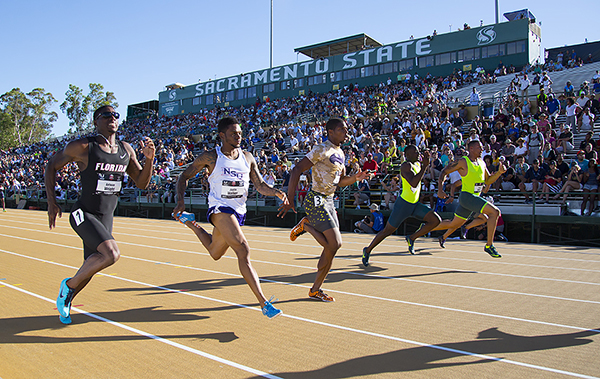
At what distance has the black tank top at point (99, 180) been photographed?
430 centimetres

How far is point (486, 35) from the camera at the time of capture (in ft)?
117

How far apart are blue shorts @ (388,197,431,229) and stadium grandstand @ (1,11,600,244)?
6.69 feet

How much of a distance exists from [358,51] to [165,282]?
133ft

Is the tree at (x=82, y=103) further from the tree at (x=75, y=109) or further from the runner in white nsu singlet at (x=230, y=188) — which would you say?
the runner in white nsu singlet at (x=230, y=188)

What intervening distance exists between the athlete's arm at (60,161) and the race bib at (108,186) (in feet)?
0.77

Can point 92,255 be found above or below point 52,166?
below

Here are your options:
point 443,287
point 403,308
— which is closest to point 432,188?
point 443,287

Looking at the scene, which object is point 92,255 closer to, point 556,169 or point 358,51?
point 556,169

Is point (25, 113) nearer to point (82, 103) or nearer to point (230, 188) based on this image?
point (82, 103)

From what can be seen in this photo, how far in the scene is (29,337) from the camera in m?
3.89

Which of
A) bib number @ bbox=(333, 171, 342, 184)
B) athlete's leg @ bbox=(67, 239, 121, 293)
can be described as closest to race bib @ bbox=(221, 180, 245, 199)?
athlete's leg @ bbox=(67, 239, 121, 293)

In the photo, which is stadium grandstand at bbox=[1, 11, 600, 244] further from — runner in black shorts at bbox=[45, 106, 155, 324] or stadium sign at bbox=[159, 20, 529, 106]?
runner in black shorts at bbox=[45, 106, 155, 324]

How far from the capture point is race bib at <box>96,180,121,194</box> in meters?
4.34

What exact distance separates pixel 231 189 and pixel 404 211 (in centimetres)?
441
